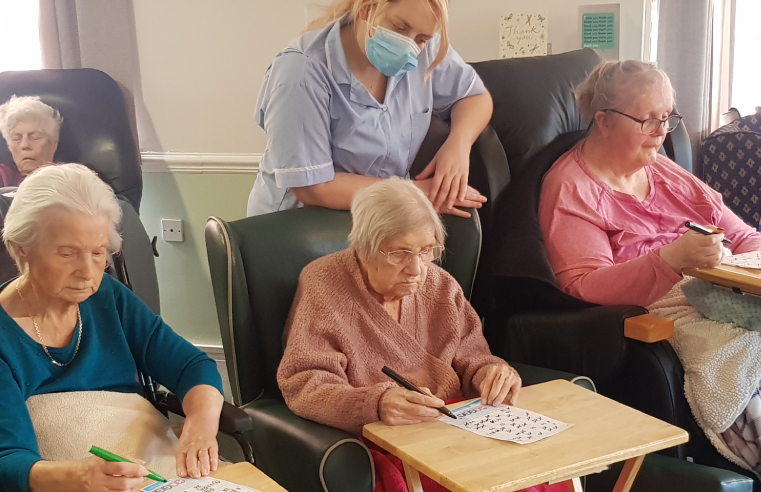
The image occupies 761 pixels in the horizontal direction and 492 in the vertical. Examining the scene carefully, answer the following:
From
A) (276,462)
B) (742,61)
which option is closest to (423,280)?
(276,462)

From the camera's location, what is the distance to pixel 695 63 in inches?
121

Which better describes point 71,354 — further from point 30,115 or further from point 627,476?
point 30,115

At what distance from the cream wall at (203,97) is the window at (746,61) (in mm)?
596

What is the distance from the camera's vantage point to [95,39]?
10.7ft

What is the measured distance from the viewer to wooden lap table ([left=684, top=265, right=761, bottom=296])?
1.78m

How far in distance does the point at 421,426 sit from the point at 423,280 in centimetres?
38

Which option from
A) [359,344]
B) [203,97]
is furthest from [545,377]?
[203,97]

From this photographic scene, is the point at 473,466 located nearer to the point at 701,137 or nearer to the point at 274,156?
the point at 274,156

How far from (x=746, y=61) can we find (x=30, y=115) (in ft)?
9.08

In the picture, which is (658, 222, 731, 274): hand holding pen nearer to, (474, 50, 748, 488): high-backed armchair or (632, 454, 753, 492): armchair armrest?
(474, 50, 748, 488): high-backed armchair

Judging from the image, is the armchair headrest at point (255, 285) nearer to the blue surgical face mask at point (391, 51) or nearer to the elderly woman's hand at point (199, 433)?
the elderly woman's hand at point (199, 433)

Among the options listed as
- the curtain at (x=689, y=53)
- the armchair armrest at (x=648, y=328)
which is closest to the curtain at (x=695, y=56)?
the curtain at (x=689, y=53)

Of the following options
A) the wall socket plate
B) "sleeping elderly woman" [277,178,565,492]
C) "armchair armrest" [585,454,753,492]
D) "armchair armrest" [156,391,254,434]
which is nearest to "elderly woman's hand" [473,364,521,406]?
"sleeping elderly woman" [277,178,565,492]

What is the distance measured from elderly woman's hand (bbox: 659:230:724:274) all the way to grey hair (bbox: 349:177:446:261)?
0.57 m
